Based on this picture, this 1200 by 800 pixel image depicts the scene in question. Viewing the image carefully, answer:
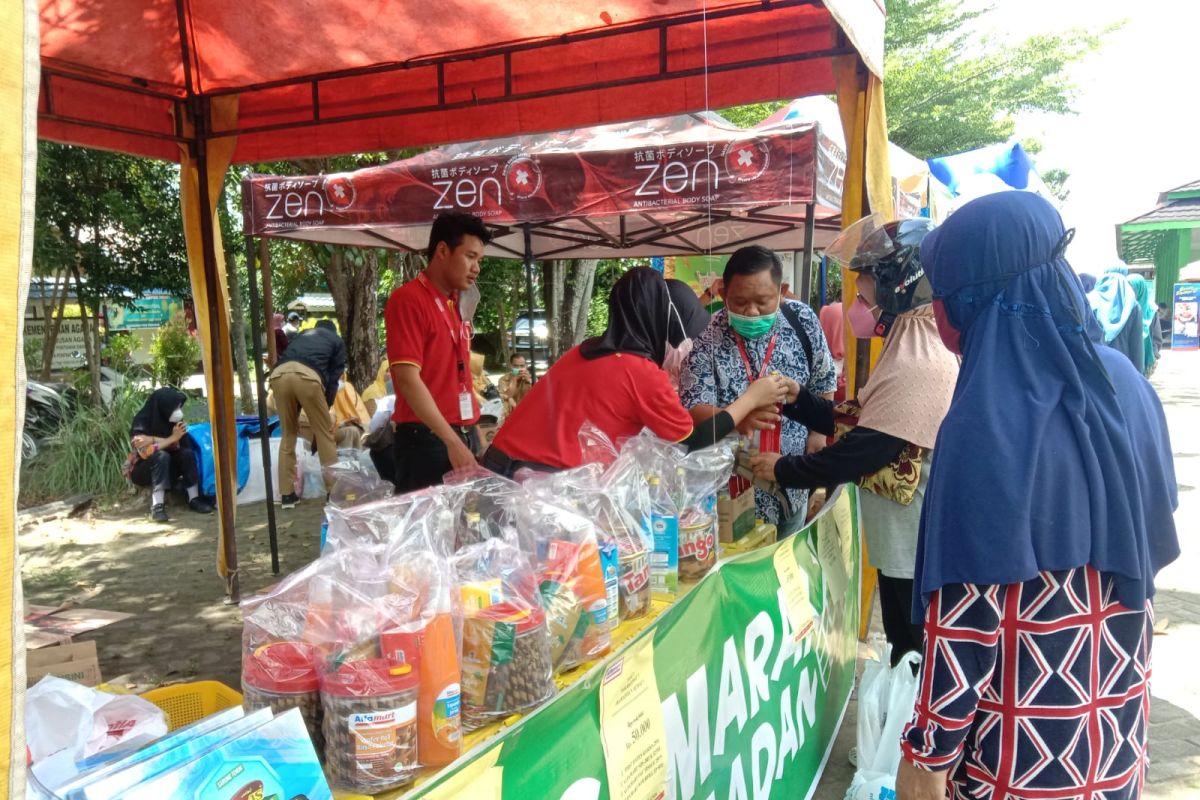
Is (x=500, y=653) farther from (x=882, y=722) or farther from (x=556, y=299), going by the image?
(x=556, y=299)

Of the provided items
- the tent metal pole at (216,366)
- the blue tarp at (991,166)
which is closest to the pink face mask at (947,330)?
the tent metal pole at (216,366)

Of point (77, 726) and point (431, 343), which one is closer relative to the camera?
point (77, 726)

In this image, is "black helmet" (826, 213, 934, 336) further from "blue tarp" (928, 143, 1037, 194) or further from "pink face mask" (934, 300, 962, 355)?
"blue tarp" (928, 143, 1037, 194)

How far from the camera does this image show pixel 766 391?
298 centimetres

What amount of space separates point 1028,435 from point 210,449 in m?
7.37

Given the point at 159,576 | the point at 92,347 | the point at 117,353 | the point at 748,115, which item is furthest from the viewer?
the point at 748,115

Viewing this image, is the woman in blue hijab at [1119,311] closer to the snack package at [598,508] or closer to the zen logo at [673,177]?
the zen logo at [673,177]

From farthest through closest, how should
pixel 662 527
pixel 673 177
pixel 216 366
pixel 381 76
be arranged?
1. pixel 216 366
2. pixel 381 76
3. pixel 673 177
4. pixel 662 527

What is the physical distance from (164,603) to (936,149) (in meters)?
20.2

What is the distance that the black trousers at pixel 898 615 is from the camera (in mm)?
2686

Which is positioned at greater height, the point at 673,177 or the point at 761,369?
the point at 673,177

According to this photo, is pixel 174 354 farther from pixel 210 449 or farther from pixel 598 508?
pixel 598 508

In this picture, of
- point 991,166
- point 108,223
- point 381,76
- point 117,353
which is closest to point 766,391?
point 381,76

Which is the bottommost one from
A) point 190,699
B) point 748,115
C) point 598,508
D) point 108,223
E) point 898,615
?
point 898,615
